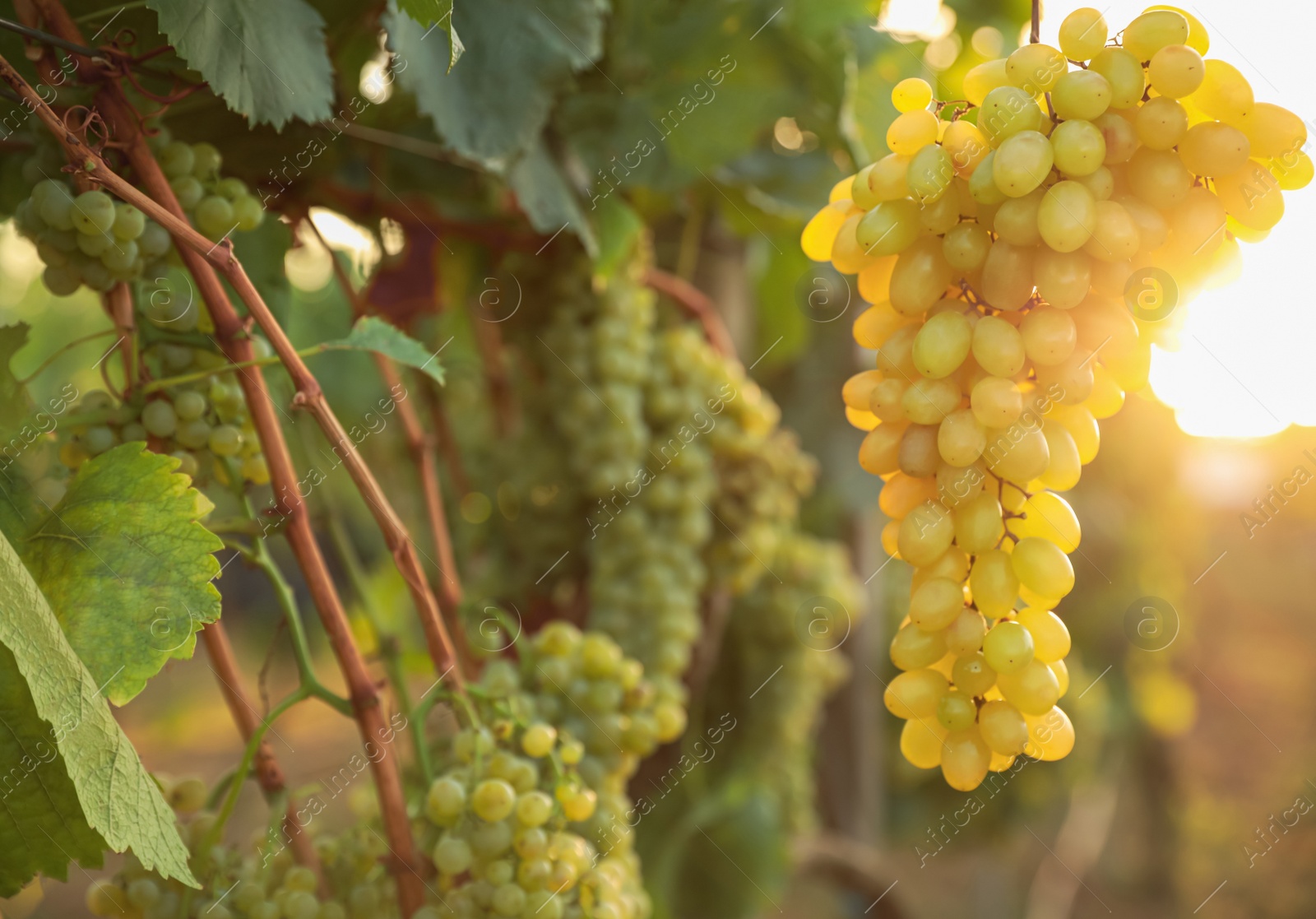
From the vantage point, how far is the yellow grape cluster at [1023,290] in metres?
0.31

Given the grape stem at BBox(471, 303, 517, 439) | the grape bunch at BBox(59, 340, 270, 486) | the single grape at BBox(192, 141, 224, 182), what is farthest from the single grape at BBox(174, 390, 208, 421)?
the grape stem at BBox(471, 303, 517, 439)

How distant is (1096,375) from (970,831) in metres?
1.59

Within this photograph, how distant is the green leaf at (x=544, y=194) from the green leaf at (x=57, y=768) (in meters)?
0.36

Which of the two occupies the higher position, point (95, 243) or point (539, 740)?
point (95, 243)

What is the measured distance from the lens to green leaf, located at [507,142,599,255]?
59cm

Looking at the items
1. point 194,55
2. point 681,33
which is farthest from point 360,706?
point 681,33

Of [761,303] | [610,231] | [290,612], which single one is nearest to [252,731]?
[290,612]

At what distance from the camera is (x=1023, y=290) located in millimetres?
334

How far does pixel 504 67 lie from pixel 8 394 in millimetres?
307

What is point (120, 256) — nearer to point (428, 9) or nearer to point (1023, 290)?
point (428, 9)

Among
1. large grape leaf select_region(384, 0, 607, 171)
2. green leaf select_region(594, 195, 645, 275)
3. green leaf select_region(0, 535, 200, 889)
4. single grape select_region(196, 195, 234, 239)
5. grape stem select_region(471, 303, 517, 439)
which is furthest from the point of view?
grape stem select_region(471, 303, 517, 439)

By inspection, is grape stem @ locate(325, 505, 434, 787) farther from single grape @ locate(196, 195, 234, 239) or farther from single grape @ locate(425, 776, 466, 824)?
single grape @ locate(196, 195, 234, 239)

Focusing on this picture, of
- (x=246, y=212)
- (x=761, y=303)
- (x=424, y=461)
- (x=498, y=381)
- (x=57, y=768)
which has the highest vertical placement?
(x=246, y=212)

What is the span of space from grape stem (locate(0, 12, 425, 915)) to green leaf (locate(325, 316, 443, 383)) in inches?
1.7
